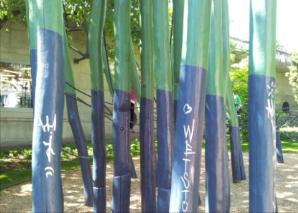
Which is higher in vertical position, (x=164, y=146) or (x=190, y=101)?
(x=190, y=101)

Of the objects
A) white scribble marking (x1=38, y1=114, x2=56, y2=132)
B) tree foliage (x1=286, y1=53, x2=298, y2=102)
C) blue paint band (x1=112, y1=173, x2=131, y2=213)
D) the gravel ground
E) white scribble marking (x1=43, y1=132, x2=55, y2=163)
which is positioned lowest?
the gravel ground

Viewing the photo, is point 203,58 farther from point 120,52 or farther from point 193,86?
point 120,52

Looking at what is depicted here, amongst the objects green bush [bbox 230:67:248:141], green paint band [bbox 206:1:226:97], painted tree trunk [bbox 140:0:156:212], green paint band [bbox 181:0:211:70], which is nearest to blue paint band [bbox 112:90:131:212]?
painted tree trunk [bbox 140:0:156:212]

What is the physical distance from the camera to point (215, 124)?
11.8 feet

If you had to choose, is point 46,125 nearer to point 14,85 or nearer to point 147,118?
point 147,118

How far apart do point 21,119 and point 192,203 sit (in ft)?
44.0

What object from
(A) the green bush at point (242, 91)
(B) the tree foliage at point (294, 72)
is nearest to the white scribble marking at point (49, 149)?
(A) the green bush at point (242, 91)

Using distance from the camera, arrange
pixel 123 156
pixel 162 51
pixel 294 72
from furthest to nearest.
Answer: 1. pixel 294 72
2. pixel 123 156
3. pixel 162 51

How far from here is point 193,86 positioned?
299cm

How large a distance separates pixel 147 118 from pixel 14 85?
1202cm

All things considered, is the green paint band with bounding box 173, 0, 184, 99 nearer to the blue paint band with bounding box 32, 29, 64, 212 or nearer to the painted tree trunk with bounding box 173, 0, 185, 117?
the painted tree trunk with bounding box 173, 0, 185, 117

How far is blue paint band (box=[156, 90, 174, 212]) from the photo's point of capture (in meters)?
3.73

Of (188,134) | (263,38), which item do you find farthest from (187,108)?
(263,38)

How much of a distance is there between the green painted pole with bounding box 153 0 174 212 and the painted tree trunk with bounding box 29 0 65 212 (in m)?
0.98
